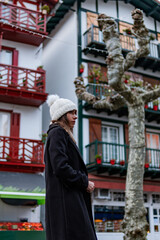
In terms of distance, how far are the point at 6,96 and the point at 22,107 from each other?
113 centimetres

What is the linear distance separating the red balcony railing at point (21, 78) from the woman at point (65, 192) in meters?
14.6

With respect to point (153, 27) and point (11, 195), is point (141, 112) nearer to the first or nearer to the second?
point (11, 195)

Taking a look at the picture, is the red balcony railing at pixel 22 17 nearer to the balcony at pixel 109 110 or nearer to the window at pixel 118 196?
the balcony at pixel 109 110

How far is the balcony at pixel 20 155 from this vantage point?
1730 centimetres

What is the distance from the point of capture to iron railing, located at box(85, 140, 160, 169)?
64.9 ft

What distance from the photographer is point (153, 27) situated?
26266 millimetres

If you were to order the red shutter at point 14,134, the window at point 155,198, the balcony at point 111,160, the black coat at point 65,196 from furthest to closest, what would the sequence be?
the window at point 155,198
the balcony at point 111,160
the red shutter at point 14,134
the black coat at point 65,196

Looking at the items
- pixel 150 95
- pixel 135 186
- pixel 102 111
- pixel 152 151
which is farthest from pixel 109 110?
pixel 135 186

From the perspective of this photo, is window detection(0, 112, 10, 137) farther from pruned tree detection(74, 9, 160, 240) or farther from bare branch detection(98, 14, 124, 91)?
bare branch detection(98, 14, 124, 91)

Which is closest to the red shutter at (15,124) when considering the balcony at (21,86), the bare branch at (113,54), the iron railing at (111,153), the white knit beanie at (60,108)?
the balcony at (21,86)

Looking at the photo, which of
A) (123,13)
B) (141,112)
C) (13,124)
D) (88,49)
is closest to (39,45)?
(88,49)

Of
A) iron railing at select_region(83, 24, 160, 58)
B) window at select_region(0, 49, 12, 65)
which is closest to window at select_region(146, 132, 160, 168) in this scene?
iron railing at select_region(83, 24, 160, 58)

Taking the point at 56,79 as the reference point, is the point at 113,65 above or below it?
below

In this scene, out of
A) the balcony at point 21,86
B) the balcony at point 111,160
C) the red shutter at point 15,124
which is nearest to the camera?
the balcony at point 21,86
